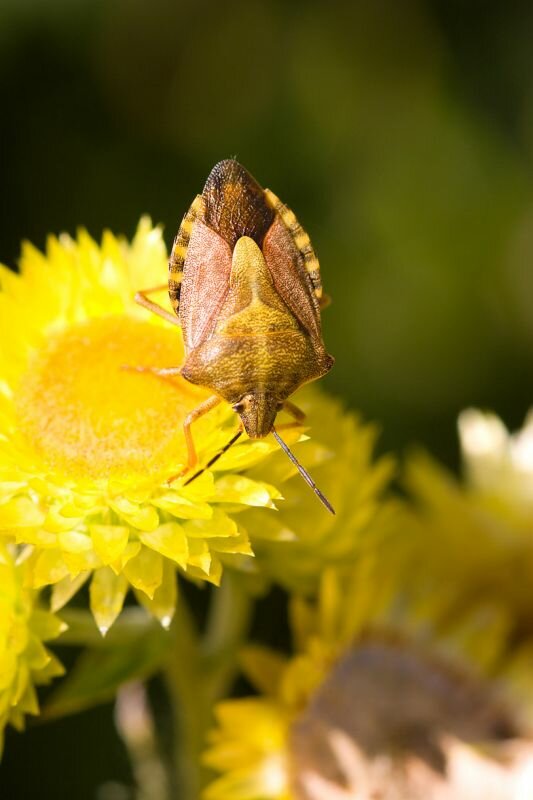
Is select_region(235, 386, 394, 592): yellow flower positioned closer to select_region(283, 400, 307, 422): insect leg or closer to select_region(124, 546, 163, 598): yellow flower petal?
select_region(283, 400, 307, 422): insect leg

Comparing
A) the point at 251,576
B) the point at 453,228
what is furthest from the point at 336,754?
the point at 453,228

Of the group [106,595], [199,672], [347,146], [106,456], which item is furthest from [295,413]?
[347,146]

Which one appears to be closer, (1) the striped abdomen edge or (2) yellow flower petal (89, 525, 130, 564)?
(2) yellow flower petal (89, 525, 130, 564)

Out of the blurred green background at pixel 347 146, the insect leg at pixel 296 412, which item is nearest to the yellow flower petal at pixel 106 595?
the insect leg at pixel 296 412

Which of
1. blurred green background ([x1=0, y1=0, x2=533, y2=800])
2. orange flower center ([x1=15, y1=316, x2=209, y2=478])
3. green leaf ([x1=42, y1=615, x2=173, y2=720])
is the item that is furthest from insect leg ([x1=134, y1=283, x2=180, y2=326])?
blurred green background ([x1=0, y1=0, x2=533, y2=800])

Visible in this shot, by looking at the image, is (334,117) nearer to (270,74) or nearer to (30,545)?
(270,74)

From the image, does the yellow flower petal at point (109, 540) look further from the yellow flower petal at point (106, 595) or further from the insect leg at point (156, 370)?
the insect leg at point (156, 370)

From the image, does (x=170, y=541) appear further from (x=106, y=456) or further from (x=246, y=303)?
(x=246, y=303)
